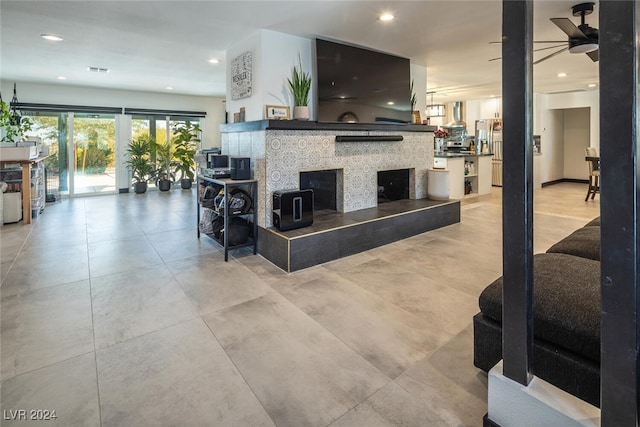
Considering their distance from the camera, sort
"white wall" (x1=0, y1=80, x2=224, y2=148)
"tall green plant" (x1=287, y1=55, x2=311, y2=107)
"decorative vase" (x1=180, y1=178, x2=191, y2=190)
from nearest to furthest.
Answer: "tall green plant" (x1=287, y1=55, x2=311, y2=107)
"white wall" (x1=0, y1=80, x2=224, y2=148)
"decorative vase" (x1=180, y1=178, x2=191, y2=190)

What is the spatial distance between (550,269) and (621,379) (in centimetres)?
82

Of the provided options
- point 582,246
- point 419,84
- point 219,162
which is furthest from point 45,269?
point 419,84

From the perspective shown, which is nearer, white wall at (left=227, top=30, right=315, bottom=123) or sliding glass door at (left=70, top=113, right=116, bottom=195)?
white wall at (left=227, top=30, right=315, bottom=123)

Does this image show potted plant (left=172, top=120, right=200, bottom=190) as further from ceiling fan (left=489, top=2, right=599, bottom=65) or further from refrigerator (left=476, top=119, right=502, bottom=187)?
ceiling fan (left=489, top=2, right=599, bottom=65)

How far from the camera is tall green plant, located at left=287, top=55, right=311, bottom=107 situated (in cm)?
399

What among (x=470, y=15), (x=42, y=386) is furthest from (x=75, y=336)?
(x=470, y=15)

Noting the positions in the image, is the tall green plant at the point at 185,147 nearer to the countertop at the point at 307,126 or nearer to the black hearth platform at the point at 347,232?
the countertop at the point at 307,126

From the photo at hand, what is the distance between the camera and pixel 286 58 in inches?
158

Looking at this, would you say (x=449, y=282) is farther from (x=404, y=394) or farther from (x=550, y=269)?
(x=404, y=394)

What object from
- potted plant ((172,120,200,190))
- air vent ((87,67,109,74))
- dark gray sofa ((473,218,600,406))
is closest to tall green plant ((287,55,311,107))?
dark gray sofa ((473,218,600,406))

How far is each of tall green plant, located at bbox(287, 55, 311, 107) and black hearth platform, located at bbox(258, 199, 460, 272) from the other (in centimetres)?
135

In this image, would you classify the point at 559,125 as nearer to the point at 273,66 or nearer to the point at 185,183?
the point at 273,66

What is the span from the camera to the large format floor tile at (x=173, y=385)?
153 centimetres

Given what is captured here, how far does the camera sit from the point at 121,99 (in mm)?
8156
